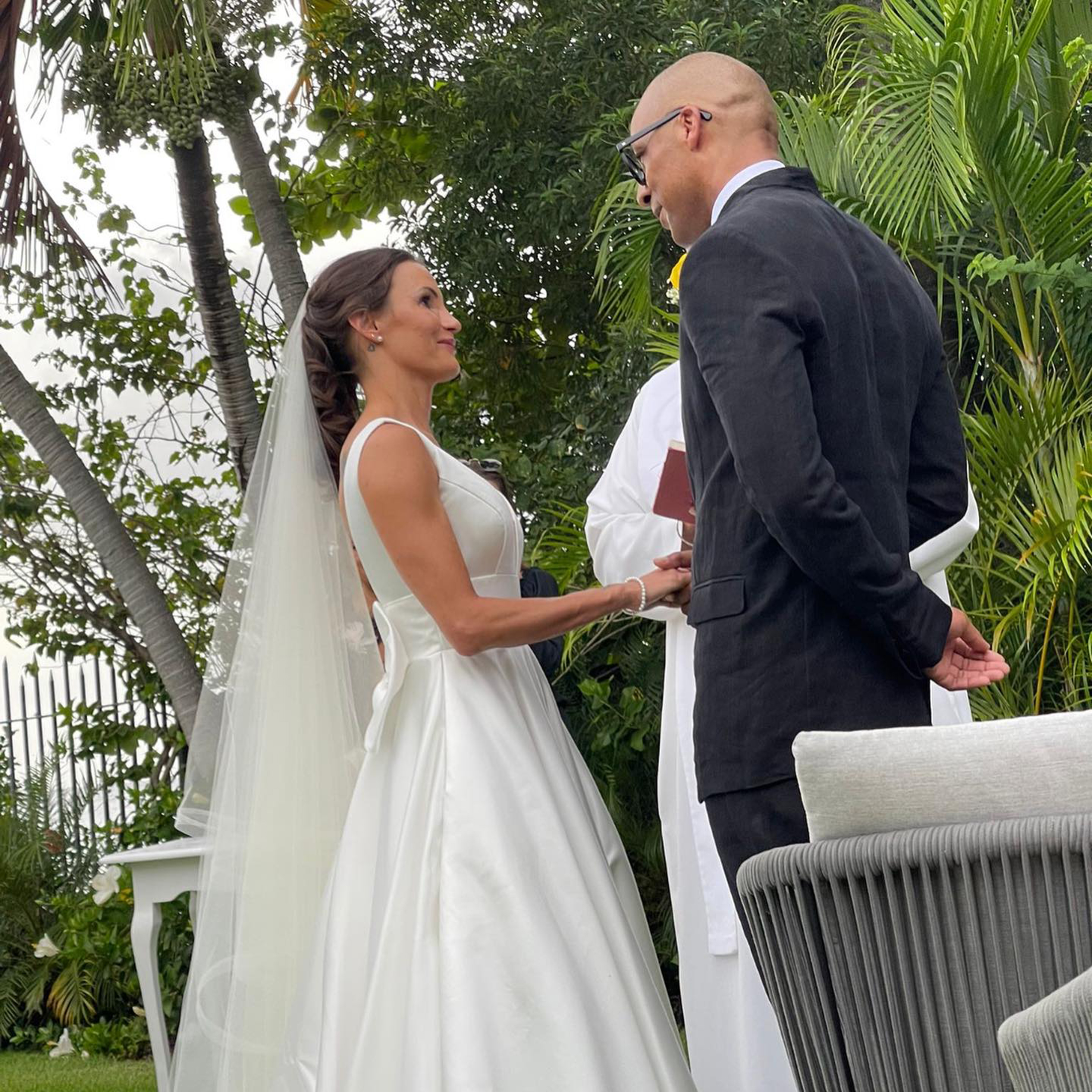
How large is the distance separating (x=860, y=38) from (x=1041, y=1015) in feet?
20.0

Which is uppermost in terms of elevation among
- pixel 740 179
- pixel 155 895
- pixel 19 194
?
pixel 19 194

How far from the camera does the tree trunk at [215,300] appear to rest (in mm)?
5887

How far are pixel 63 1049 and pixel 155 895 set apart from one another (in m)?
Answer: 2.52

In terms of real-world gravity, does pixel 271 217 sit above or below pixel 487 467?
above

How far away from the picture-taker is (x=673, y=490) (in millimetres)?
3180

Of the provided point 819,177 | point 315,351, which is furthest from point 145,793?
point 315,351

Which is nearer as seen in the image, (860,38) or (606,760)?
(606,760)

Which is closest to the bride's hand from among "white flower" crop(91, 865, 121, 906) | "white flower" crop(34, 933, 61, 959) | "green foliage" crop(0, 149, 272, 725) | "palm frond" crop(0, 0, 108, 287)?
"palm frond" crop(0, 0, 108, 287)

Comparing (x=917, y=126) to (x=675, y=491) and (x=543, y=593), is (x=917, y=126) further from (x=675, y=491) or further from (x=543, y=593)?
(x=675, y=491)

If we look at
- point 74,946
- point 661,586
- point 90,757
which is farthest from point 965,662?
point 90,757

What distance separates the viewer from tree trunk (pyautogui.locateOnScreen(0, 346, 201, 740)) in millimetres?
6082

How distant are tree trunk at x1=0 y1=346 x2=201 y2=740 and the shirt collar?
13.5 feet

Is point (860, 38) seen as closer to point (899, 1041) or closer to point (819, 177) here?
point (819, 177)

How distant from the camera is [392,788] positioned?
115 inches
